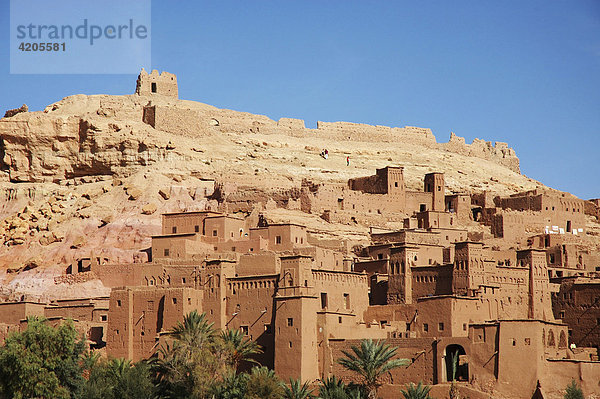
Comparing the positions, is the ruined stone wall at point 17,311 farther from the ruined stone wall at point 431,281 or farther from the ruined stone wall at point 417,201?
the ruined stone wall at point 417,201

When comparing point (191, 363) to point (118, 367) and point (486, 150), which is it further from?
point (486, 150)

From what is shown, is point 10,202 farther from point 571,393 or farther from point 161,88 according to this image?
point 571,393

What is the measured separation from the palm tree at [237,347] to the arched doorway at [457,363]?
305 inches

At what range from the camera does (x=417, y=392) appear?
46844 millimetres

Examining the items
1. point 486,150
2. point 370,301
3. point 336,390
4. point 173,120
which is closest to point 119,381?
point 336,390

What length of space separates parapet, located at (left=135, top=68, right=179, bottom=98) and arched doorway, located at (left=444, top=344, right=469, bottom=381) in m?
49.2

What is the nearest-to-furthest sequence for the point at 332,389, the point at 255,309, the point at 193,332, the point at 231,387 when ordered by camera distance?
the point at 332,389 < the point at 231,387 < the point at 193,332 < the point at 255,309

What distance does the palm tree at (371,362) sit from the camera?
47.9 m

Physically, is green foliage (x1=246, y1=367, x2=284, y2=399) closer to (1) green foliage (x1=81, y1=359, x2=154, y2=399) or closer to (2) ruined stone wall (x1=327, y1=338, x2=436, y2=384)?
(2) ruined stone wall (x1=327, y1=338, x2=436, y2=384)

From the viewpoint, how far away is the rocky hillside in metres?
65.4

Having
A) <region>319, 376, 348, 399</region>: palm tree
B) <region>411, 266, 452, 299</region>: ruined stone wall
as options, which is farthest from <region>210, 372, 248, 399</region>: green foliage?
<region>411, 266, 452, 299</region>: ruined stone wall

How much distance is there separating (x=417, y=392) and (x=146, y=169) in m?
31.5

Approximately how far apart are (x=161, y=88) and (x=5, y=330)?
1699 inches

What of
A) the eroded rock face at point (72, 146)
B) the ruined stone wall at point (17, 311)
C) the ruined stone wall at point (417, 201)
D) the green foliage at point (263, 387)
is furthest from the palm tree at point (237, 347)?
the eroded rock face at point (72, 146)
